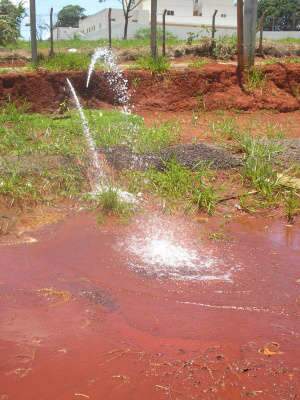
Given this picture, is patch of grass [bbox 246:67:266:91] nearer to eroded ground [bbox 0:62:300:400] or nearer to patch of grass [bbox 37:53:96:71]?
eroded ground [bbox 0:62:300:400]

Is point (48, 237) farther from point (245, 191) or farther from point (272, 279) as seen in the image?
point (245, 191)

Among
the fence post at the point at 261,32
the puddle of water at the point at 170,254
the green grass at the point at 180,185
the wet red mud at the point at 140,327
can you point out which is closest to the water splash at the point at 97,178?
the green grass at the point at 180,185

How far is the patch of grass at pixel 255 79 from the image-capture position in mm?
10711

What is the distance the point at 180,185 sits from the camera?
20.1 ft

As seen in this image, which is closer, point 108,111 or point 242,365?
point 242,365

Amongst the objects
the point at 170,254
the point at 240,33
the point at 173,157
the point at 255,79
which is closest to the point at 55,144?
the point at 173,157

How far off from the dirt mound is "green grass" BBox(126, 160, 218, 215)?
0.13 meters

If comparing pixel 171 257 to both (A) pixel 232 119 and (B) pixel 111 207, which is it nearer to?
(B) pixel 111 207

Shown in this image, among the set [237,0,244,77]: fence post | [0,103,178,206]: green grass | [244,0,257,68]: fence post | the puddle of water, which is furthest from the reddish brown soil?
the puddle of water

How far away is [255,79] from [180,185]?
5580 millimetres

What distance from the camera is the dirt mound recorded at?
670 cm

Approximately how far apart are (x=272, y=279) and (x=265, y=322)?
2.46 feet

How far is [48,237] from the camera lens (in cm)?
488

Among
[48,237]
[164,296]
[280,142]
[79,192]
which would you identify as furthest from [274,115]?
[164,296]
